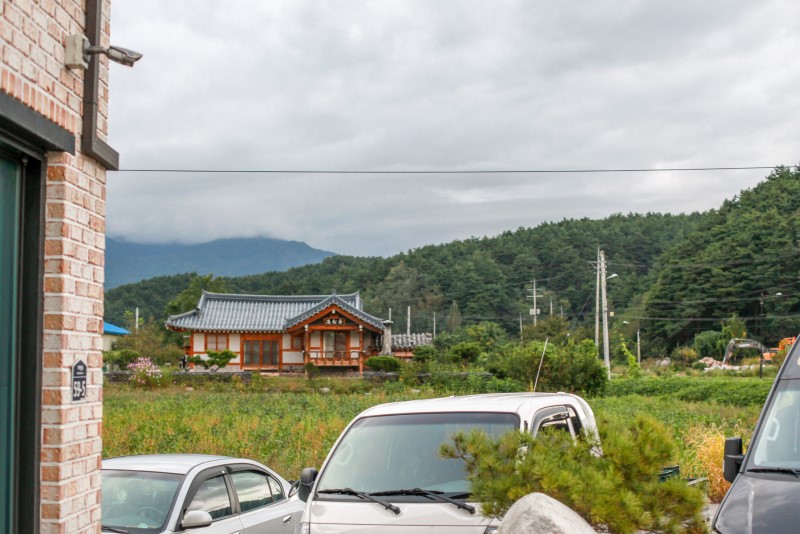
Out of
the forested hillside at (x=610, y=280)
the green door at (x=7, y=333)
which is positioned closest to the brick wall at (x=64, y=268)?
the green door at (x=7, y=333)

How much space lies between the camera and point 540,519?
4.91 metres

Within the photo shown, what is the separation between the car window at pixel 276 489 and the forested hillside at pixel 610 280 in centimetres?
7001

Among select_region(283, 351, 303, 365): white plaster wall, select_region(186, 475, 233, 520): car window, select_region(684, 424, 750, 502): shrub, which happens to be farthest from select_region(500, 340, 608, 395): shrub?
select_region(186, 475, 233, 520): car window

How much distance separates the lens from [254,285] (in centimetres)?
12012

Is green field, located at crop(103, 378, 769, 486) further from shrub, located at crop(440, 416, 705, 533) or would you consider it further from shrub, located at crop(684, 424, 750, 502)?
shrub, located at crop(440, 416, 705, 533)

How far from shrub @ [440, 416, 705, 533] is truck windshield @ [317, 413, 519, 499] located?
480 mm

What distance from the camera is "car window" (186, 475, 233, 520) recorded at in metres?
7.92

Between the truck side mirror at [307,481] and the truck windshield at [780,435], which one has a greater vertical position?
the truck windshield at [780,435]

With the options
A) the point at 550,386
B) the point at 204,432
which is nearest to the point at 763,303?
the point at 550,386

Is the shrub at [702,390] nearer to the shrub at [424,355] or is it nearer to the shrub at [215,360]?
the shrub at [424,355]

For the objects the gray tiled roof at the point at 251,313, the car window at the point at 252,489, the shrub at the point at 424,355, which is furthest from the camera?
the gray tiled roof at the point at 251,313

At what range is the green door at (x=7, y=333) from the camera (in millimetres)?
4574

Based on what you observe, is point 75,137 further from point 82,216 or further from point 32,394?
point 32,394

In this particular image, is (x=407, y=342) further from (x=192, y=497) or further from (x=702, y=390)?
(x=192, y=497)
